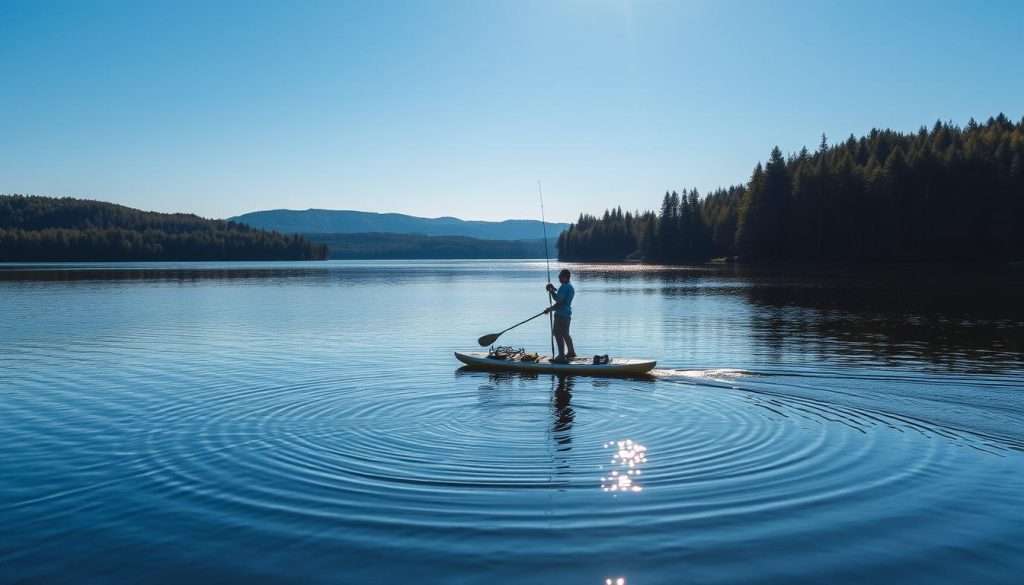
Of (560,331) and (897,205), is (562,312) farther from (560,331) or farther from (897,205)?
(897,205)

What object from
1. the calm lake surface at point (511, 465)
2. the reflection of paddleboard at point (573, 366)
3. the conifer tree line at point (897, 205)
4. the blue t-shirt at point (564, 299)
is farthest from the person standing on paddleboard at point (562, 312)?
the conifer tree line at point (897, 205)

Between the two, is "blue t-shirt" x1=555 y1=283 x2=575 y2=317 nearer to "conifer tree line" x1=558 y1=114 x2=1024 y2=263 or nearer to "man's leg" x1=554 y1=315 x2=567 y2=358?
"man's leg" x1=554 y1=315 x2=567 y2=358

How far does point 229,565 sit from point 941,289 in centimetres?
6332

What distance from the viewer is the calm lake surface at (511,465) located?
28.9 ft

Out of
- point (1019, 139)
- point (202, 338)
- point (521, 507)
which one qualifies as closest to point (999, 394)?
point (521, 507)

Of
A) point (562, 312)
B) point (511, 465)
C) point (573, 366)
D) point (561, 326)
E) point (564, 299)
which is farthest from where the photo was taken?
point (561, 326)

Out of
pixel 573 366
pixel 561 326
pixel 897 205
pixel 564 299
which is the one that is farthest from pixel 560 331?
pixel 897 205

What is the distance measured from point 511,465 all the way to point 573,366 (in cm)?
1045

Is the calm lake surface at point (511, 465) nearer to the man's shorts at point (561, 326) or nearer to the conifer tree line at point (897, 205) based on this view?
the man's shorts at point (561, 326)

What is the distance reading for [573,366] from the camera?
22969mm

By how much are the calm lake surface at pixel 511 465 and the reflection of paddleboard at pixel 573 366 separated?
0.87 meters

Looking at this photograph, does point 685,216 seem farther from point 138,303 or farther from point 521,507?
point 521,507

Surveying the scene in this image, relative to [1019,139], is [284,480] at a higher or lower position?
lower

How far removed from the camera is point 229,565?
8695 mm
